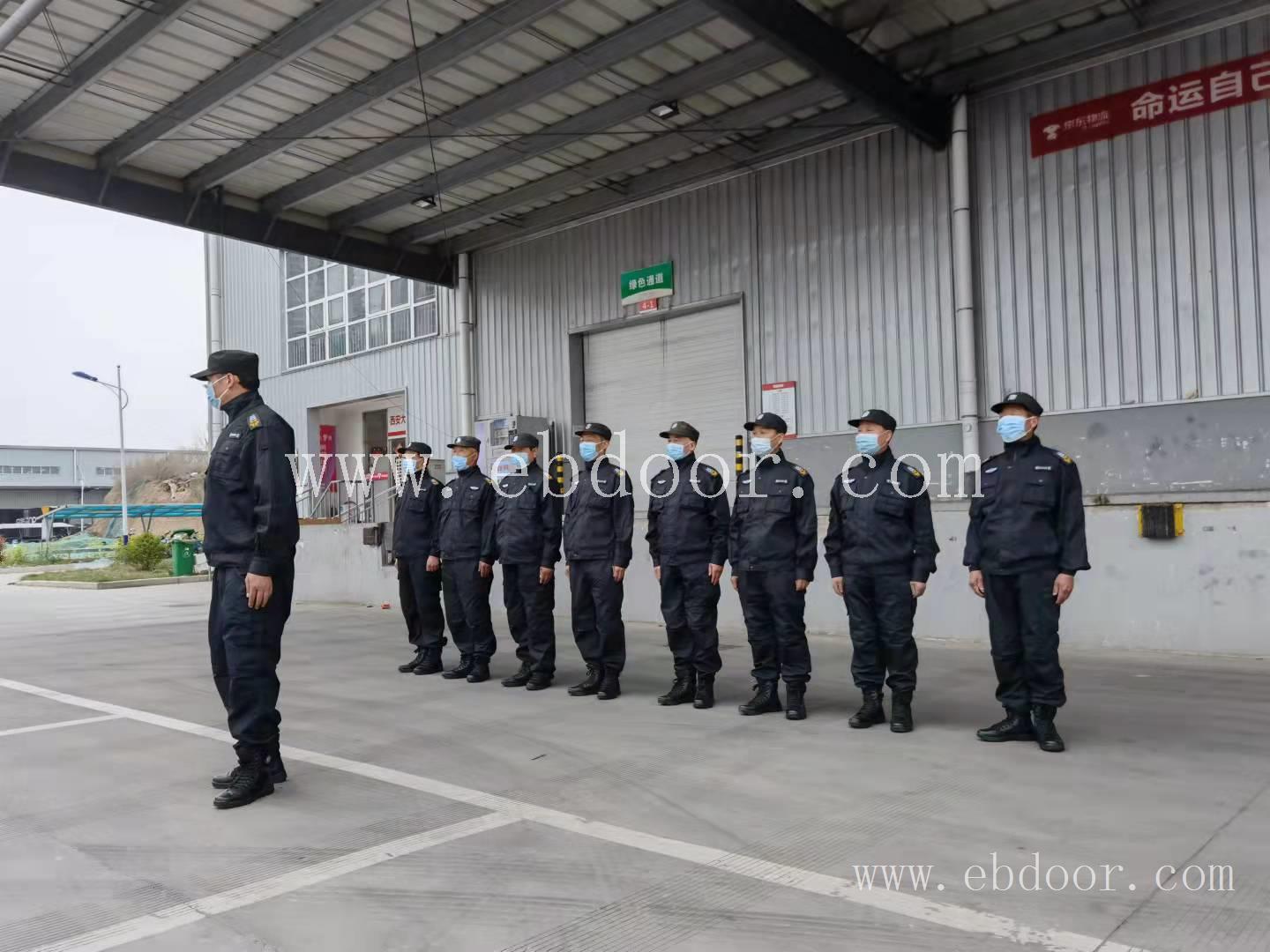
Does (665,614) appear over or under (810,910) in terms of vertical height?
over

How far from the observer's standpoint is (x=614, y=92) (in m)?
9.97

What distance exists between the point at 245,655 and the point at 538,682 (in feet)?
9.73

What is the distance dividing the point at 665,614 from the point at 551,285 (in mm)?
7977

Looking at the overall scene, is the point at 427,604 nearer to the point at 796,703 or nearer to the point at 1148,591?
the point at 796,703

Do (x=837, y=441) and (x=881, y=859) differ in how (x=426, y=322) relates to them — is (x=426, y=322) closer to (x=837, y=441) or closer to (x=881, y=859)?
(x=837, y=441)

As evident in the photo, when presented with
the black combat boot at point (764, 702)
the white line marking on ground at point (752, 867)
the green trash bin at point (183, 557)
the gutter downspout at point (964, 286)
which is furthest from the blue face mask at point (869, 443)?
the green trash bin at point (183, 557)

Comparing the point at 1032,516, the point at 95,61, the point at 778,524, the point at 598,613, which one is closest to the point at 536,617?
the point at 598,613

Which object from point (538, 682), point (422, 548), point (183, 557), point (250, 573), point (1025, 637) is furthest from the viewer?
point (183, 557)

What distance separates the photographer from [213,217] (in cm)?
1186

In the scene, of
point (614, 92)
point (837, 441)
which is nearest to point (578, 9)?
point (614, 92)

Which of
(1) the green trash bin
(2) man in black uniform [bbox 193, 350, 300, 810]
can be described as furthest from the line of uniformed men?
(1) the green trash bin

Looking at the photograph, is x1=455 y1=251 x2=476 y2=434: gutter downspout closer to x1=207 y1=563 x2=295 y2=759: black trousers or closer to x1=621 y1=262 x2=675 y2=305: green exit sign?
x1=621 y1=262 x2=675 y2=305: green exit sign

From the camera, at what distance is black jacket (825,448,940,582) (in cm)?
534

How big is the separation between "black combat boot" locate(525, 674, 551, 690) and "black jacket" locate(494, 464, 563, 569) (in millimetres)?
801
